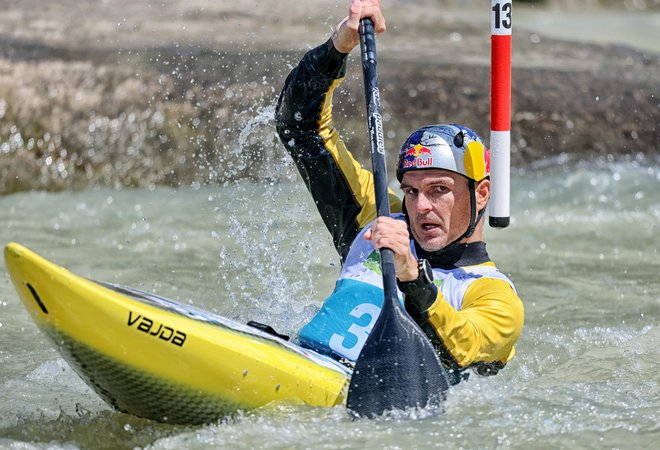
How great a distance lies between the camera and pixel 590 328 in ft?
18.6

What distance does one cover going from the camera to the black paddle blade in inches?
149

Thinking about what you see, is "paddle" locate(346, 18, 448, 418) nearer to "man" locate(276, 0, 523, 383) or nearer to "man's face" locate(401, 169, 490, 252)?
"man" locate(276, 0, 523, 383)

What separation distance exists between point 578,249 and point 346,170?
295 cm

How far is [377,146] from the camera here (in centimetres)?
427

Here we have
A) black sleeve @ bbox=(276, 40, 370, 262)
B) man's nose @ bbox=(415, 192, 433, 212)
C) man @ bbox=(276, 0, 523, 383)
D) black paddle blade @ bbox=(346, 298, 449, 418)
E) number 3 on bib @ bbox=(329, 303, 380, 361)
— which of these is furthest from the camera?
black sleeve @ bbox=(276, 40, 370, 262)

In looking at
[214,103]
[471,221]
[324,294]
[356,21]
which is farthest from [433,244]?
[214,103]

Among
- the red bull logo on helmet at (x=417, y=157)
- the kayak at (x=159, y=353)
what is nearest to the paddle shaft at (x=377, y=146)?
the red bull logo on helmet at (x=417, y=157)

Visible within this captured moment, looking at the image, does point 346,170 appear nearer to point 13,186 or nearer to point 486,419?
point 486,419

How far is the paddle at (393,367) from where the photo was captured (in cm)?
379

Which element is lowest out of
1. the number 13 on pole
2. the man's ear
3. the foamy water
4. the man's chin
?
the foamy water

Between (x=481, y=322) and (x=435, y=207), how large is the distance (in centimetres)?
54

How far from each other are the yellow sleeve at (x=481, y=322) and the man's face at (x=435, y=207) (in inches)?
9.0

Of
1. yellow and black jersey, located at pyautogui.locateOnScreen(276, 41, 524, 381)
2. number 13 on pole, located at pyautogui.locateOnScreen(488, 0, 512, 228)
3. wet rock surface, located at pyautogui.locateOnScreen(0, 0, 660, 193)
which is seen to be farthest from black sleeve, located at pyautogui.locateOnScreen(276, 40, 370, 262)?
wet rock surface, located at pyautogui.locateOnScreen(0, 0, 660, 193)

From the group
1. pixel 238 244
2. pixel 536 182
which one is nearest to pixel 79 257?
pixel 238 244
